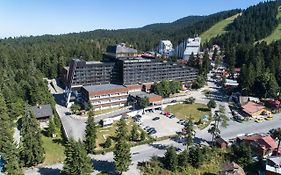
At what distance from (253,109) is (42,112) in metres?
66.2

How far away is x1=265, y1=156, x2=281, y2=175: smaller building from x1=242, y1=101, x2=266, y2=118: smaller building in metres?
30.4

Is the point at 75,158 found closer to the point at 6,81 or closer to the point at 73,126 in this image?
the point at 73,126

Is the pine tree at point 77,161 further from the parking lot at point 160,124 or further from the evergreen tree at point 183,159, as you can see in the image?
the parking lot at point 160,124

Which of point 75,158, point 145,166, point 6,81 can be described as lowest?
point 145,166

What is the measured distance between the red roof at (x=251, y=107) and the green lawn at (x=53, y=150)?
58768 mm

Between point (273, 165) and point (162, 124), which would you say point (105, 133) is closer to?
point (162, 124)

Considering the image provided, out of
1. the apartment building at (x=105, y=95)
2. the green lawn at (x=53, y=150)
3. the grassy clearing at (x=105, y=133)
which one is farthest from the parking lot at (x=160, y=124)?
the green lawn at (x=53, y=150)

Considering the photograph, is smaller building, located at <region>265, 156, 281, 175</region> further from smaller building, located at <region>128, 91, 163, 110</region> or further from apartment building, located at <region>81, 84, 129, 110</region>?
apartment building, located at <region>81, 84, 129, 110</region>

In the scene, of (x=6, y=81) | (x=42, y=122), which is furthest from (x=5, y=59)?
(x=42, y=122)

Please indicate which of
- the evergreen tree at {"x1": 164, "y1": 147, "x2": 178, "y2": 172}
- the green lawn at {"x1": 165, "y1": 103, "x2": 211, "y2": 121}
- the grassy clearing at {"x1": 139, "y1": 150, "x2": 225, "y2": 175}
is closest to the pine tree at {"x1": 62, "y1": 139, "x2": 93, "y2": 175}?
the grassy clearing at {"x1": 139, "y1": 150, "x2": 225, "y2": 175}

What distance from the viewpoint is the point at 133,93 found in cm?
11119

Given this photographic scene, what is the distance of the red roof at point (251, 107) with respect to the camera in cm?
9811

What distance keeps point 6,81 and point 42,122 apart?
2830cm

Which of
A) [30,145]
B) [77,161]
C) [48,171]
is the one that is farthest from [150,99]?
[77,161]
